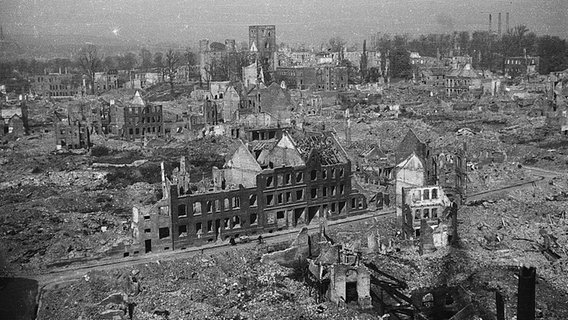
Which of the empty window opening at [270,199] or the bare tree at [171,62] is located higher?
the bare tree at [171,62]

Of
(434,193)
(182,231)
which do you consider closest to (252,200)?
(182,231)

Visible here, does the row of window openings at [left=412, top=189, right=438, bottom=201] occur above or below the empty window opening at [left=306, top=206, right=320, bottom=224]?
above

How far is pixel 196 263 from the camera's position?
30.9 m

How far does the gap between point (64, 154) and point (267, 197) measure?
31389mm

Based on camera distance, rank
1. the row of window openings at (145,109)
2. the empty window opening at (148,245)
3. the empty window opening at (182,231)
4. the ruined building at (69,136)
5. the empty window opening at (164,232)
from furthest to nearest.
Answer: the row of window openings at (145,109)
the ruined building at (69,136)
the empty window opening at (182,231)
the empty window opening at (164,232)
the empty window opening at (148,245)

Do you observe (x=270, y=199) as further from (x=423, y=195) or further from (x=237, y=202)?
(x=423, y=195)

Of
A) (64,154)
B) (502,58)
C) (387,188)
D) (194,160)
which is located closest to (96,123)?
(64,154)

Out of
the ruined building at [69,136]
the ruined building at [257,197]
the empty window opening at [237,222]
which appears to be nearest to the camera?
the ruined building at [257,197]

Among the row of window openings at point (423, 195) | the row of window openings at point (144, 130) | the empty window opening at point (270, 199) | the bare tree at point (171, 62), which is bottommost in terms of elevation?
the empty window opening at point (270, 199)

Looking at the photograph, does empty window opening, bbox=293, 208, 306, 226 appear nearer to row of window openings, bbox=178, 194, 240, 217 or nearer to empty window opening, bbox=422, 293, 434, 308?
row of window openings, bbox=178, 194, 240, 217

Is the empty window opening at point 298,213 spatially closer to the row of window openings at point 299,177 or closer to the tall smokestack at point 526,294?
the row of window openings at point 299,177

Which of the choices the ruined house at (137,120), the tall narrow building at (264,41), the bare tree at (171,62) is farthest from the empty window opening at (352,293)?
the bare tree at (171,62)

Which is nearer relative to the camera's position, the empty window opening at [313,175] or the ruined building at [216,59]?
the empty window opening at [313,175]

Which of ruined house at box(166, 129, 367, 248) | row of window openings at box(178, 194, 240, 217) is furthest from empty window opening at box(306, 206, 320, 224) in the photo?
row of window openings at box(178, 194, 240, 217)
